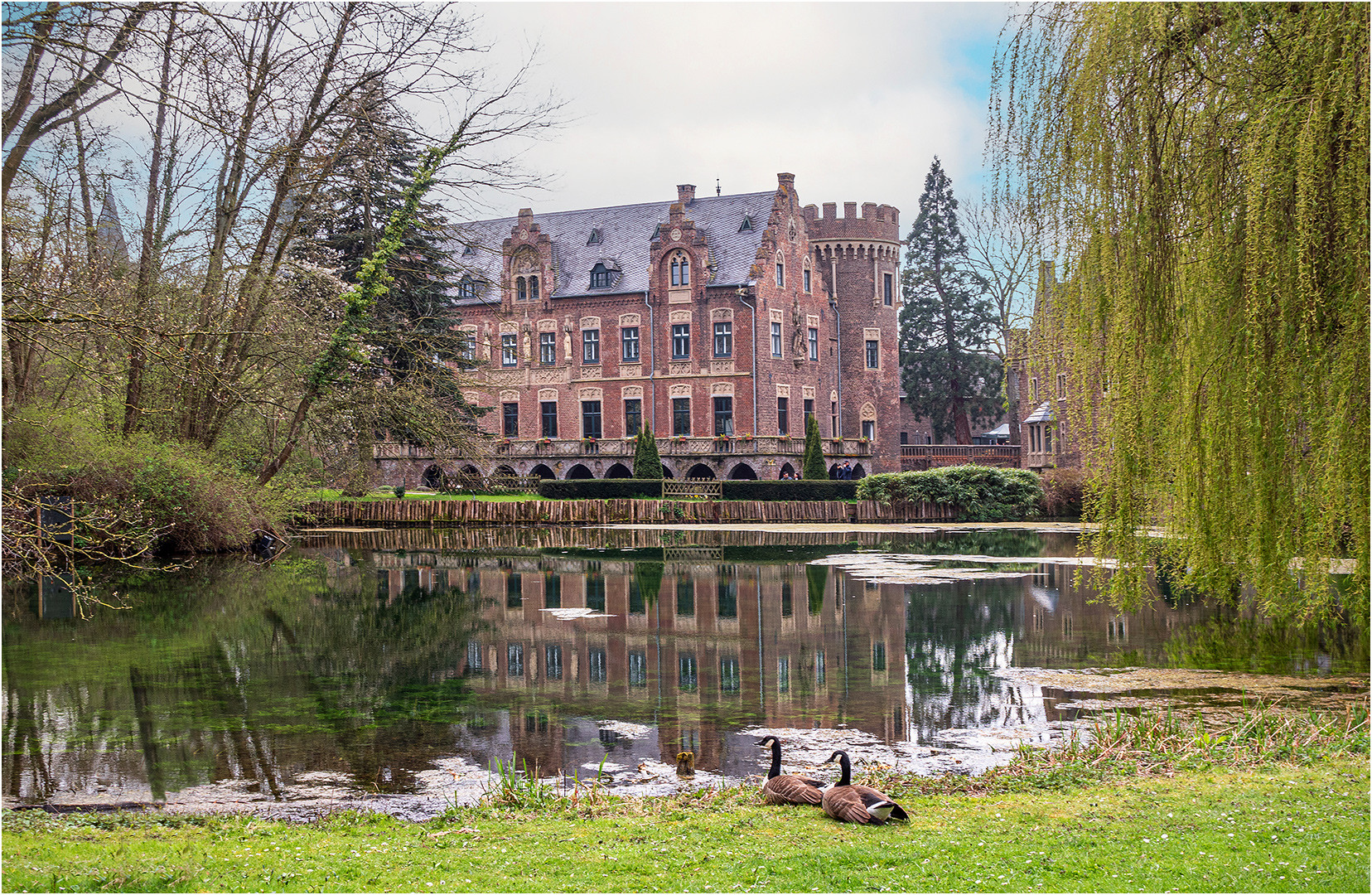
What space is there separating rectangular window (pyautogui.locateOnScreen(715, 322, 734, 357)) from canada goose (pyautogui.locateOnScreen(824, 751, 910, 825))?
129ft

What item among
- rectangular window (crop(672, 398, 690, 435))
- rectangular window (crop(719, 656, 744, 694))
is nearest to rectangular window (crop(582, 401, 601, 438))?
rectangular window (crop(672, 398, 690, 435))

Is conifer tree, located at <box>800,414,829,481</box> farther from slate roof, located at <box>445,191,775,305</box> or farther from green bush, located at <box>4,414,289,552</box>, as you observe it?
green bush, located at <box>4,414,289,552</box>

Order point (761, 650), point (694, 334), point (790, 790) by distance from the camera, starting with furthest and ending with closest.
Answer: point (694, 334) → point (761, 650) → point (790, 790)

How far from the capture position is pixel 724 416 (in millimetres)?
45969

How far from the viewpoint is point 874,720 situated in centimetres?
995

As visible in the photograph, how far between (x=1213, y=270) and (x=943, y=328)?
50697 mm

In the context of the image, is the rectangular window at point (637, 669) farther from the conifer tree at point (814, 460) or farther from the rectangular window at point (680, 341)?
the rectangular window at point (680, 341)

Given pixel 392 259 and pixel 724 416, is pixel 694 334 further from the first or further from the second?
pixel 392 259

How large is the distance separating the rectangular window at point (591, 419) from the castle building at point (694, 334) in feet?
0.18

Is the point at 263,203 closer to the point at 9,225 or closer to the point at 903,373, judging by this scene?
the point at 9,225

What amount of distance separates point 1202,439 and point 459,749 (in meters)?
5.89

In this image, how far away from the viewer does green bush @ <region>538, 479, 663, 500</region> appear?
40969mm

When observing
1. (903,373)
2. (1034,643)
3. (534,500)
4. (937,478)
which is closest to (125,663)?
(1034,643)

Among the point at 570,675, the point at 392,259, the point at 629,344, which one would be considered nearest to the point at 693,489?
the point at 629,344
